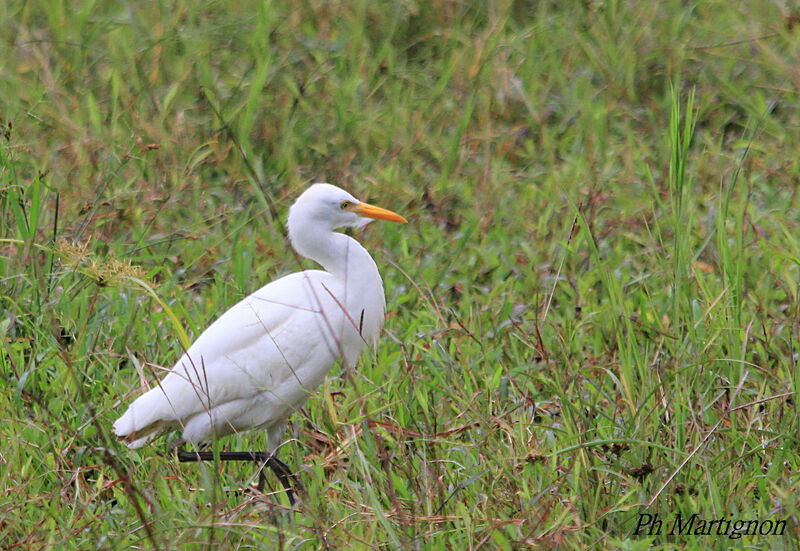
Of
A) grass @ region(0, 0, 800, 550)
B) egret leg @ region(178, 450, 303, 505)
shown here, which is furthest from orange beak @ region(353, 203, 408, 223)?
egret leg @ region(178, 450, 303, 505)

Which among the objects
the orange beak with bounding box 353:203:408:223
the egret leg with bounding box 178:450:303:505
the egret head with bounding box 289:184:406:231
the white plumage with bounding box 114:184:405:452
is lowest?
the egret leg with bounding box 178:450:303:505

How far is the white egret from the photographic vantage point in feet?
10.8

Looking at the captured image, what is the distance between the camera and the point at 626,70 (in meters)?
5.54

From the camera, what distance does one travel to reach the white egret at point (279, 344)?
10.8 feet

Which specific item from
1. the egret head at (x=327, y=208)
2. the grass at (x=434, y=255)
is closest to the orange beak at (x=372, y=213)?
the egret head at (x=327, y=208)

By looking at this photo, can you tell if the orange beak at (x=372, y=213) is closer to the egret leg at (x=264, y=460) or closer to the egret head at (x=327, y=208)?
the egret head at (x=327, y=208)

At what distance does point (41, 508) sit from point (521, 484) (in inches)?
46.6

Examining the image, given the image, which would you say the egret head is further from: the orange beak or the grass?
the grass

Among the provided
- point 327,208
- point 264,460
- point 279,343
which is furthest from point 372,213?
point 264,460

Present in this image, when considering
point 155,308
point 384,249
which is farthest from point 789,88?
point 155,308

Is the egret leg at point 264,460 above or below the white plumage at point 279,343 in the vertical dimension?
below

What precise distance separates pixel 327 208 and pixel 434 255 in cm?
107

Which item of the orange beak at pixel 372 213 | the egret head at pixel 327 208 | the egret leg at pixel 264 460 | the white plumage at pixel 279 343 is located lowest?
the egret leg at pixel 264 460

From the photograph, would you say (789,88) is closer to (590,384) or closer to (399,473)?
(590,384)
